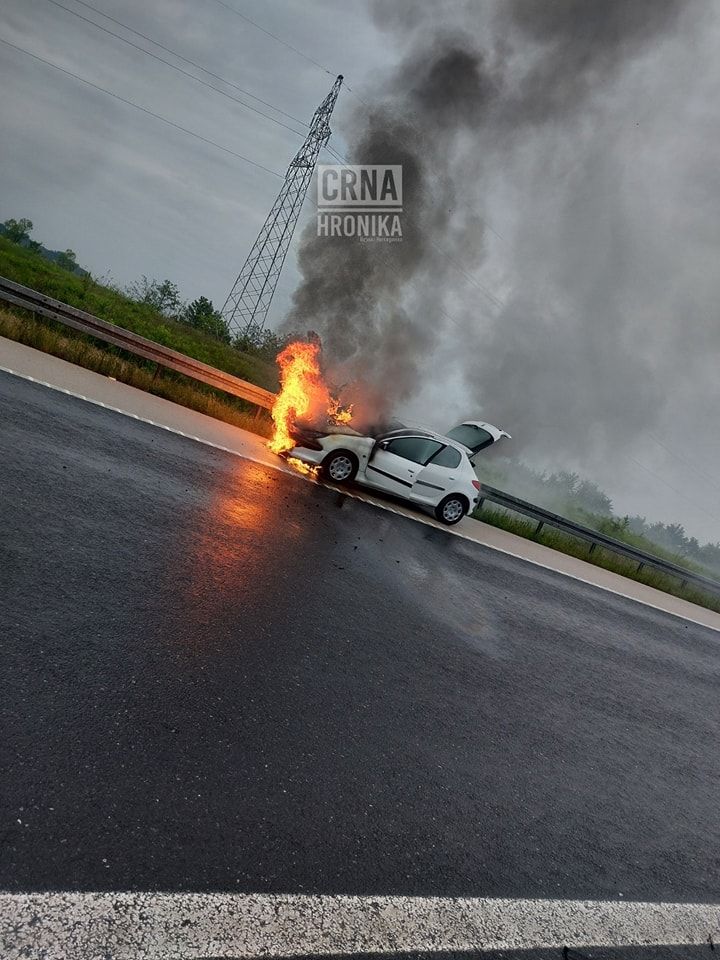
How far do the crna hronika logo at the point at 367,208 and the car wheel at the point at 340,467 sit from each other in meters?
6.36

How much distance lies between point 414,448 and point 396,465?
0.47m

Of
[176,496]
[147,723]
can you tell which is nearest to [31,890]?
[147,723]

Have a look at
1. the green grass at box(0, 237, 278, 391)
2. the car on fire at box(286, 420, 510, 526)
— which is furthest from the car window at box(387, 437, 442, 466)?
the green grass at box(0, 237, 278, 391)

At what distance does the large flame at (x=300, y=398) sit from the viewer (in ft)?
39.0

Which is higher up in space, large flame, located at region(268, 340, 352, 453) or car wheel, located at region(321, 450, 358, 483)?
large flame, located at region(268, 340, 352, 453)

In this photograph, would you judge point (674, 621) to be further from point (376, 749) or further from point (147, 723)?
point (147, 723)

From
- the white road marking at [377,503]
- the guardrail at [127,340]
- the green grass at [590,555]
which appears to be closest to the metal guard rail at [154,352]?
the guardrail at [127,340]

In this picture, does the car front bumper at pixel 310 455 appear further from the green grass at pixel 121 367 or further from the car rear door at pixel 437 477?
the green grass at pixel 121 367

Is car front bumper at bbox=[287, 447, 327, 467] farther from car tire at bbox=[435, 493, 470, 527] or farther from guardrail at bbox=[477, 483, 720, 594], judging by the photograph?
guardrail at bbox=[477, 483, 720, 594]

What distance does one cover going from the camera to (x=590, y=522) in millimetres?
27219

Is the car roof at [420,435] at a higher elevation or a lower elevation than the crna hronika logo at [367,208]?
lower

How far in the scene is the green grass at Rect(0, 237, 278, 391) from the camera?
67.6 feet

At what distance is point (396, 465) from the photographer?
37.8 ft

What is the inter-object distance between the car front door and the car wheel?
0.92 ft
